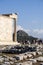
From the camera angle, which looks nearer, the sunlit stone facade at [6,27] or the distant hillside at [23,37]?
the sunlit stone facade at [6,27]

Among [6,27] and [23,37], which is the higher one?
[6,27]

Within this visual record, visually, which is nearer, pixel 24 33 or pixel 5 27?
pixel 5 27

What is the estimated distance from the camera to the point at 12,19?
38.5 meters

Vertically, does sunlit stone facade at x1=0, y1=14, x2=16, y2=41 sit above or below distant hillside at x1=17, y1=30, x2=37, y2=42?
above

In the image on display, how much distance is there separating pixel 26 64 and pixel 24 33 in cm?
5465

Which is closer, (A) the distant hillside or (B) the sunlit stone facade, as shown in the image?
(B) the sunlit stone facade

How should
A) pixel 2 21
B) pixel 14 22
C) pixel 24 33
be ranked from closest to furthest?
pixel 2 21 < pixel 14 22 < pixel 24 33

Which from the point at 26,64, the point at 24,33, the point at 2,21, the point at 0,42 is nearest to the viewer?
the point at 26,64

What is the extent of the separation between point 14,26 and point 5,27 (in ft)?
8.01

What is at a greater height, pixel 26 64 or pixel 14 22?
pixel 14 22

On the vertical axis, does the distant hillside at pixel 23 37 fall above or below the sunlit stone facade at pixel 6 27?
below

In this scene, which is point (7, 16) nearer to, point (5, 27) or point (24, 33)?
point (5, 27)

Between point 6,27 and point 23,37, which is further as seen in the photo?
point 23,37

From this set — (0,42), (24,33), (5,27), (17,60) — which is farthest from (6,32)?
(24,33)
